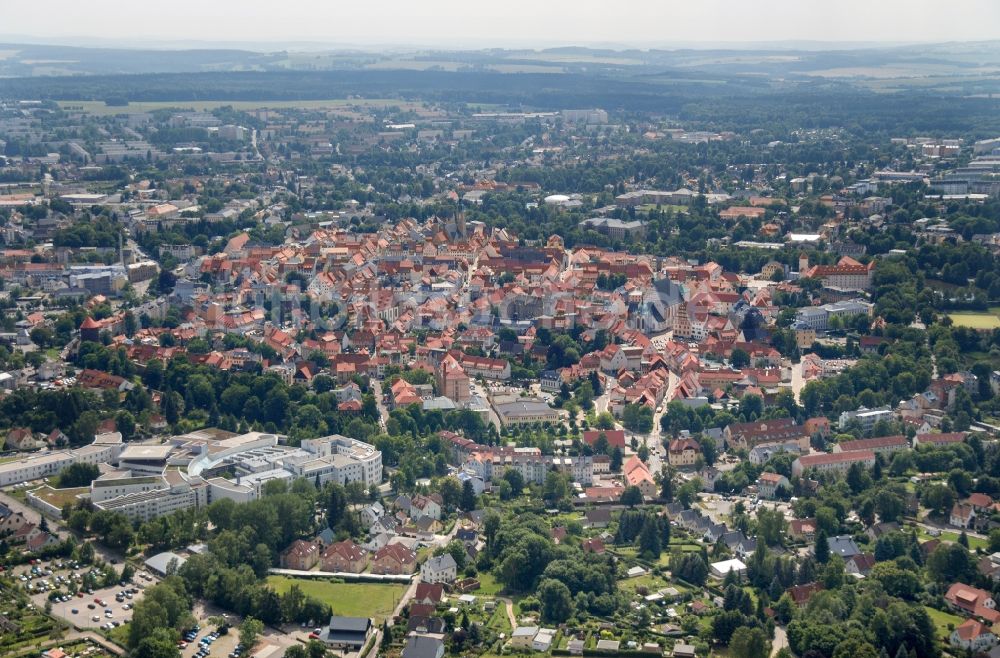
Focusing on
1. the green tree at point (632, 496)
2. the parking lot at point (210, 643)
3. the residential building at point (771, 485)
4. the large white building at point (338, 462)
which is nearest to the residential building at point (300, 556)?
the parking lot at point (210, 643)

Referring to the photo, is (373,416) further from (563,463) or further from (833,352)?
(833,352)

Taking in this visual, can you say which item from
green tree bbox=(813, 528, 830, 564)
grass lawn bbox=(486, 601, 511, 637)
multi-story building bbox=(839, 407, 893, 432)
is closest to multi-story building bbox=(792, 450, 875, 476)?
Result: multi-story building bbox=(839, 407, 893, 432)

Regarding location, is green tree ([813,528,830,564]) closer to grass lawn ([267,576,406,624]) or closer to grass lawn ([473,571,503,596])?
grass lawn ([473,571,503,596])

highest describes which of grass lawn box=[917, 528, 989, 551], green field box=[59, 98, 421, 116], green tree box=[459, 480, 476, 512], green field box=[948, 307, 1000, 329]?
green field box=[59, 98, 421, 116]

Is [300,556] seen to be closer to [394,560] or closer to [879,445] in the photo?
[394,560]

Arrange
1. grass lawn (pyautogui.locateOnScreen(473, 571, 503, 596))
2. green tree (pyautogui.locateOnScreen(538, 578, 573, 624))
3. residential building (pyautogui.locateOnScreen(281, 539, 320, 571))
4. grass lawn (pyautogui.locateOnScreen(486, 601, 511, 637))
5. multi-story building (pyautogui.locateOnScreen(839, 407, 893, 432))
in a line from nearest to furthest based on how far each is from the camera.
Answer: grass lawn (pyautogui.locateOnScreen(486, 601, 511, 637)) → green tree (pyautogui.locateOnScreen(538, 578, 573, 624)) → grass lawn (pyautogui.locateOnScreen(473, 571, 503, 596)) → residential building (pyautogui.locateOnScreen(281, 539, 320, 571)) → multi-story building (pyautogui.locateOnScreen(839, 407, 893, 432))

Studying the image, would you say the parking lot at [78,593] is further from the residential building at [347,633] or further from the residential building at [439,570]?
the residential building at [439,570]

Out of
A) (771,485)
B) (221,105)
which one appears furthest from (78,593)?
(221,105)
